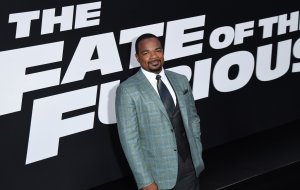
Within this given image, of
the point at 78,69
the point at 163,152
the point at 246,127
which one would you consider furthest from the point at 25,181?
the point at 246,127

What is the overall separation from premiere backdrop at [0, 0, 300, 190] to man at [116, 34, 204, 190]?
4.29 ft

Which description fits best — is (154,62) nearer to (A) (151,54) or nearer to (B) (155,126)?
(A) (151,54)

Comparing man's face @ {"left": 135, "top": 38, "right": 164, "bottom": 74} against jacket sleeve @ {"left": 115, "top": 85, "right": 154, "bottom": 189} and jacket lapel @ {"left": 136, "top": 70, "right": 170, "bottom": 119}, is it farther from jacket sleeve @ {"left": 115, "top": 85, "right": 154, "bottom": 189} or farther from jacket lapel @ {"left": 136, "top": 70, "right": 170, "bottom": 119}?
jacket sleeve @ {"left": 115, "top": 85, "right": 154, "bottom": 189}

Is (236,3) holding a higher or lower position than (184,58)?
higher

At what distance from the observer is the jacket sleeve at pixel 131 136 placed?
2.76 meters

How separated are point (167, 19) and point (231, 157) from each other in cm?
149

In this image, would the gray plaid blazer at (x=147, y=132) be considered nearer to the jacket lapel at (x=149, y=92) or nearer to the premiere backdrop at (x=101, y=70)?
the jacket lapel at (x=149, y=92)

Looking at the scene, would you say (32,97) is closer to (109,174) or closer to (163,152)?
(109,174)

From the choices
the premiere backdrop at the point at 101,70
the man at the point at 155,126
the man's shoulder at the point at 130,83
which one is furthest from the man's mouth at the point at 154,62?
the premiere backdrop at the point at 101,70

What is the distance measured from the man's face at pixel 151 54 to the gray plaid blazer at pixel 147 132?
3.3 inches

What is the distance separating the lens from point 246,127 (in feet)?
17.7

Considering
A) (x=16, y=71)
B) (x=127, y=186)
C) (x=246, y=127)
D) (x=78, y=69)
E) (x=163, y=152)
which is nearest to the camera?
(x=163, y=152)

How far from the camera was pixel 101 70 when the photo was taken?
4270 mm

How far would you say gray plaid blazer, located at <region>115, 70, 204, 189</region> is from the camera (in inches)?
109
